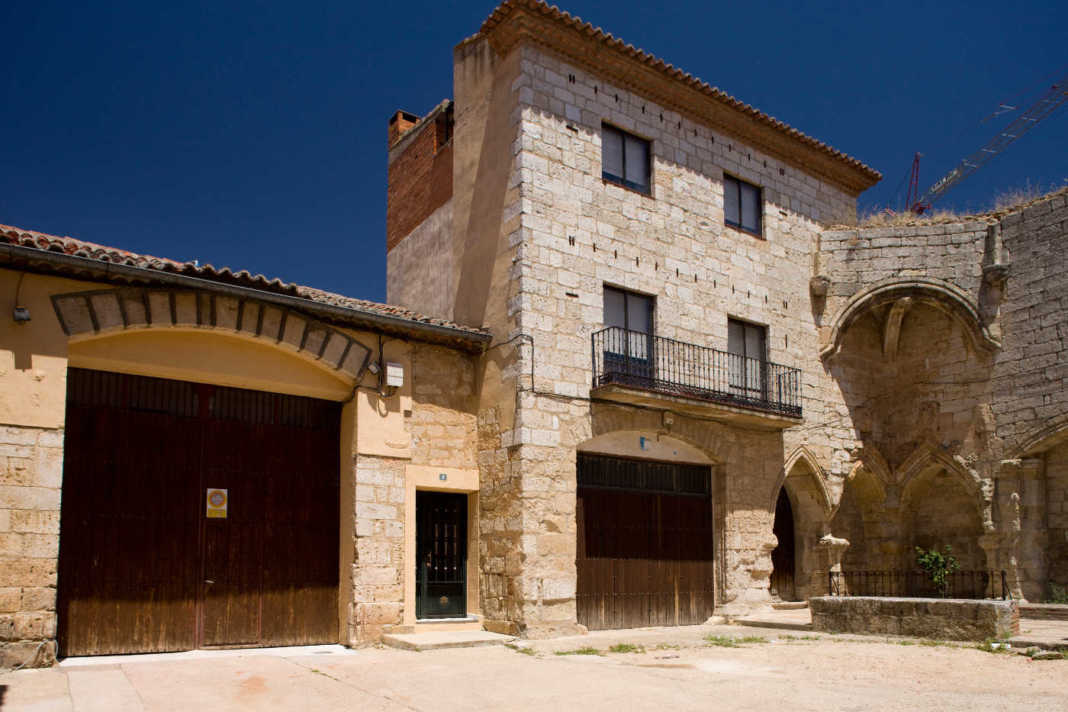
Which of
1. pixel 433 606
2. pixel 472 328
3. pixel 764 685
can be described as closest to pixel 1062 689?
pixel 764 685

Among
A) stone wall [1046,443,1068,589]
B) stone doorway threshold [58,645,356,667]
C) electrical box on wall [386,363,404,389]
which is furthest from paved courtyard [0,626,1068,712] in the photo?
stone wall [1046,443,1068,589]

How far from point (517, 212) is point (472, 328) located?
6.38ft

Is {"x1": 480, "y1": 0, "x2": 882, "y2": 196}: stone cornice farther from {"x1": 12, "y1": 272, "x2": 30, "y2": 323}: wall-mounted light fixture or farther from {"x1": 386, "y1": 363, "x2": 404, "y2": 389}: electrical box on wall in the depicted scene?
{"x1": 12, "y1": 272, "x2": 30, "y2": 323}: wall-mounted light fixture

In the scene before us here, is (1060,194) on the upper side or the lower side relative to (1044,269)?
upper

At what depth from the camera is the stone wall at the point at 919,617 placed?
1281cm

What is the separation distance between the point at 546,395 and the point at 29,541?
7.16m

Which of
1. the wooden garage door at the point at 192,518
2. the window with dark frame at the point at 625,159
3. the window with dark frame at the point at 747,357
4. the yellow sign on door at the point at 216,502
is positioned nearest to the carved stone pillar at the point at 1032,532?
the window with dark frame at the point at 747,357

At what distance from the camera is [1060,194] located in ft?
58.0

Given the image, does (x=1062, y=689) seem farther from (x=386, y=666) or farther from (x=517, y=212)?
(x=517, y=212)

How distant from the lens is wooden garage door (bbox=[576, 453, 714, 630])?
50.4ft

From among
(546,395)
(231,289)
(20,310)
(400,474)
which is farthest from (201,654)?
(546,395)

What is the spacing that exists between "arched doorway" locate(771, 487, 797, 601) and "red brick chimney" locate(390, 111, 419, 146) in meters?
10.8

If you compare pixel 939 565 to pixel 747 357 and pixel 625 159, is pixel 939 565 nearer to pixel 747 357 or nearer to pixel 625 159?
pixel 747 357

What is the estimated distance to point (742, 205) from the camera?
18.5m
